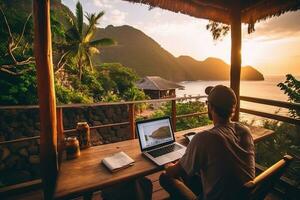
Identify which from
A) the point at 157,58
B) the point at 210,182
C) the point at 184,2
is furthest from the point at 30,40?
the point at 157,58

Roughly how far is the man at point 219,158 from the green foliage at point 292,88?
3777 mm

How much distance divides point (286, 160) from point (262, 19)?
323cm

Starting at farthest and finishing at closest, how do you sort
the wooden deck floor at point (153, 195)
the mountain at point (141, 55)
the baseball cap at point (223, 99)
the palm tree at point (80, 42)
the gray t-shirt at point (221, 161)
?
the mountain at point (141, 55) < the palm tree at point (80, 42) < the wooden deck floor at point (153, 195) < the baseball cap at point (223, 99) < the gray t-shirt at point (221, 161)

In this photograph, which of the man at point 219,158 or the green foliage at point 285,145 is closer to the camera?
the man at point 219,158

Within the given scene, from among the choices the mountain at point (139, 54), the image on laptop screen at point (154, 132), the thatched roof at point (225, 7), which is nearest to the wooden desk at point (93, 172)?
the image on laptop screen at point (154, 132)

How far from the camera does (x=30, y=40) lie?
1103 cm

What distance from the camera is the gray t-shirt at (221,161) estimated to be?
1176 millimetres

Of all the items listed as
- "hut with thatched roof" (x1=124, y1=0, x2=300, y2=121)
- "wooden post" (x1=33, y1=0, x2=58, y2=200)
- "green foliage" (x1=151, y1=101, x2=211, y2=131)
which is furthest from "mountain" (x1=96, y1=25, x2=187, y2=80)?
"wooden post" (x1=33, y1=0, x2=58, y2=200)

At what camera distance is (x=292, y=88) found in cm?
444

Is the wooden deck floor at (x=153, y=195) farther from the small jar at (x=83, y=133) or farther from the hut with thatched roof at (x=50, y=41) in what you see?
the small jar at (x=83, y=133)

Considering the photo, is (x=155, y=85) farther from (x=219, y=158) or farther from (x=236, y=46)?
(x=219, y=158)

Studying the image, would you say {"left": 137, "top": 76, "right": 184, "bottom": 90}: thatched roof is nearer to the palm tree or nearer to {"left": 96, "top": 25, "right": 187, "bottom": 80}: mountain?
the palm tree

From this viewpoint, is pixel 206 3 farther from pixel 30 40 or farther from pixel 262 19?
pixel 30 40

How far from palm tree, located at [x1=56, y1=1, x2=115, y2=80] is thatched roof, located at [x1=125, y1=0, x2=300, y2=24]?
1463cm
